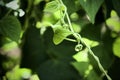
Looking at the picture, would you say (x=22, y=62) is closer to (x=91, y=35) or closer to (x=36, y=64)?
(x=36, y=64)

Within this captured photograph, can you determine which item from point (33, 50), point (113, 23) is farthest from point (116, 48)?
point (33, 50)

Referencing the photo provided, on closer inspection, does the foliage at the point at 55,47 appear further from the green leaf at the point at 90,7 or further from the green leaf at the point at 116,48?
the green leaf at the point at 90,7

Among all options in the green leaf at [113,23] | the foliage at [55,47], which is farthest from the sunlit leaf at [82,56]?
the green leaf at [113,23]

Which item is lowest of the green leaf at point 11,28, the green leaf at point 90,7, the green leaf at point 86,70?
the green leaf at point 86,70

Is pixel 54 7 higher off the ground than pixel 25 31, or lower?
higher

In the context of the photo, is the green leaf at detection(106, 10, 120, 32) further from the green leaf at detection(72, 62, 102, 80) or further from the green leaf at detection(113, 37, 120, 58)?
the green leaf at detection(72, 62, 102, 80)

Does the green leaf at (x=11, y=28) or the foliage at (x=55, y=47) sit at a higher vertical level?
the green leaf at (x=11, y=28)

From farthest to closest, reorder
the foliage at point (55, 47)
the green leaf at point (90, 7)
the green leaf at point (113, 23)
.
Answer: the green leaf at point (113, 23), the foliage at point (55, 47), the green leaf at point (90, 7)

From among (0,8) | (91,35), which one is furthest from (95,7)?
(0,8)
